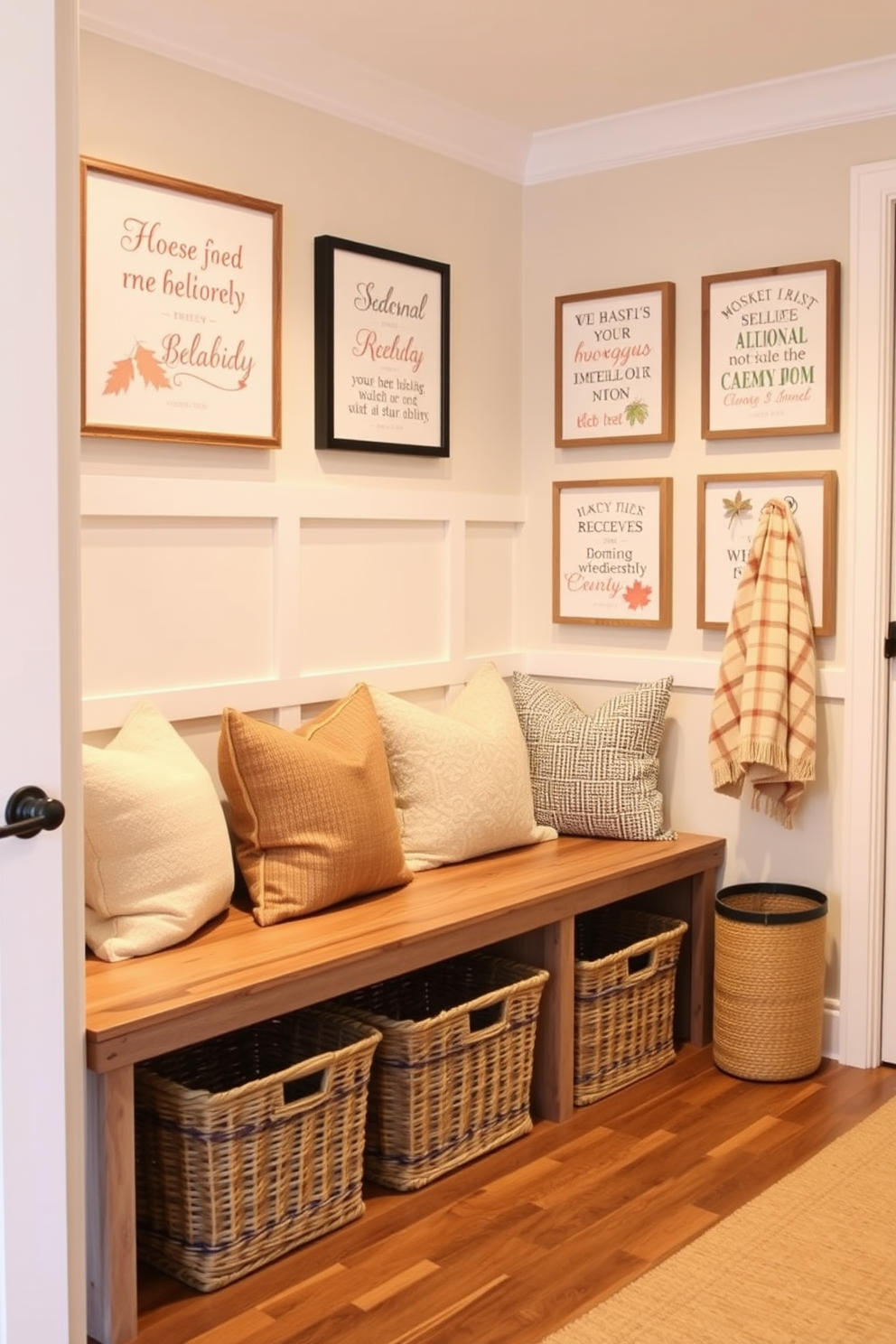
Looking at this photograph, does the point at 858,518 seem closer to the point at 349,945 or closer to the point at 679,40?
the point at 679,40

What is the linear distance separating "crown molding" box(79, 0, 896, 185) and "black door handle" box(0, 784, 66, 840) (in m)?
1.69

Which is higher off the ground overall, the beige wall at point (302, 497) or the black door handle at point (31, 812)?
the beige wall at point (302, 497)

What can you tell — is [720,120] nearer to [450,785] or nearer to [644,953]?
[450,785]

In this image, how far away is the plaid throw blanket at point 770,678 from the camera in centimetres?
338

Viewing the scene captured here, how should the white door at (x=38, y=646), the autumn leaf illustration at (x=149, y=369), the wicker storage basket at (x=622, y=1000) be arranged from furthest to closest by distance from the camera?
the wicker storage basket at (x=622, y=1000) < the autumn leaf illustration at (x=149, y=369) < the white door at (x=38, y=646)

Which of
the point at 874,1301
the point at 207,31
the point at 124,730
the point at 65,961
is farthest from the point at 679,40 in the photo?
the point at 874,1301

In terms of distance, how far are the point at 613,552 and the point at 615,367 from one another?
0.49m

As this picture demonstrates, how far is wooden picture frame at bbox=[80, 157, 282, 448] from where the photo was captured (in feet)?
9.34

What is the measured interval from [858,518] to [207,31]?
1.81 metres

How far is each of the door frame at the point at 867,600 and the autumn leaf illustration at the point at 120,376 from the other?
5.49ft

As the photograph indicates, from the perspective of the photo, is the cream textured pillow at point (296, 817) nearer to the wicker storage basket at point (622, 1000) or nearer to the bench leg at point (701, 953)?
the wicker storage basket at point (622, 1000)

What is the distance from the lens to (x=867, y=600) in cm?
338

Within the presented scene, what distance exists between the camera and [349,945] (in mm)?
2705

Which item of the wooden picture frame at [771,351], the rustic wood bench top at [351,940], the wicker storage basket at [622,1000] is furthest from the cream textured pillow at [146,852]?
the wooden picture frame at [771,351]
